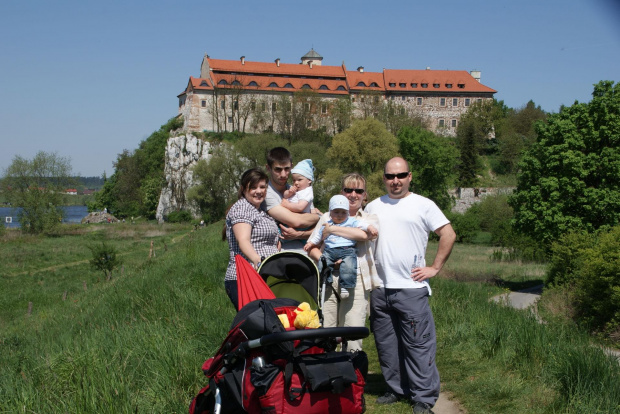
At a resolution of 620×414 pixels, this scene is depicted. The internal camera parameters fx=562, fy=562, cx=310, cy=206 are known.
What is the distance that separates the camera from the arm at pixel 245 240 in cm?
434

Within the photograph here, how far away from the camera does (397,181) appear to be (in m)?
4.71

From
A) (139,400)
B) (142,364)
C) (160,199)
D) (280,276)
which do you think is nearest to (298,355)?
(280,276)

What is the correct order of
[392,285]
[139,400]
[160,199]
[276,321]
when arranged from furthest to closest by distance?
[160,199] < [392,285] < [139,400] < [276,321]

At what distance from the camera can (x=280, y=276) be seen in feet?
13.8

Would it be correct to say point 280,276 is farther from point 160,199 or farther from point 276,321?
point 160,199

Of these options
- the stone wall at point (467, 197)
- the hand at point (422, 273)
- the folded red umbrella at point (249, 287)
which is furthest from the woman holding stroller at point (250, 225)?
the stone wall at point (467, 197)

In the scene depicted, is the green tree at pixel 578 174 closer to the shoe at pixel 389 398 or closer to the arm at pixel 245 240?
the shoe at pixel 389 398

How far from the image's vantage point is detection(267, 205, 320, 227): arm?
4.87 meters

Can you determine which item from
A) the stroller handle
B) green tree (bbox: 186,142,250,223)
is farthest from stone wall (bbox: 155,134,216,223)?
the stroller handle

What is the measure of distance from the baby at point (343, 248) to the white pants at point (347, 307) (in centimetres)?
10

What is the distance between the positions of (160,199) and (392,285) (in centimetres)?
8749

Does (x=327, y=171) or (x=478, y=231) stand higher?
(x=327, y=171)

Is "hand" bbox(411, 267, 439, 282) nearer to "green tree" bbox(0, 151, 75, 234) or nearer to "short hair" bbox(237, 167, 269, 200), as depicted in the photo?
"short hair" bbox(237, 167, 269, 200)

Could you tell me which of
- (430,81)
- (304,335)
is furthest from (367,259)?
(430,81)
